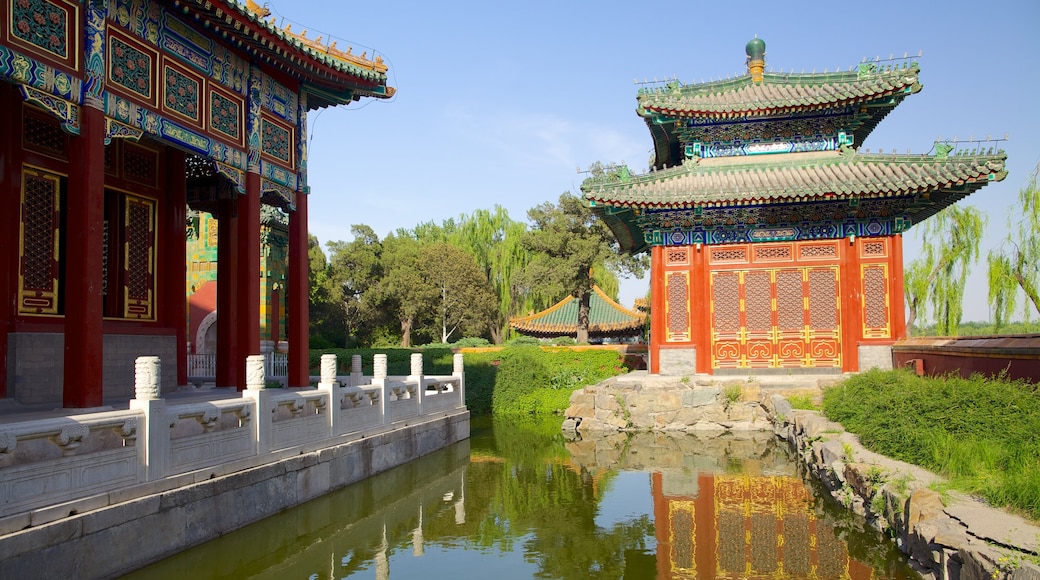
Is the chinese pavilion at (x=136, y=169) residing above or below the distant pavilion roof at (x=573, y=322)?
above

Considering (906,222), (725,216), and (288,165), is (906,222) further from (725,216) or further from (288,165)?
(288,165)

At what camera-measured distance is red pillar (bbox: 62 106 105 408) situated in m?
8.43

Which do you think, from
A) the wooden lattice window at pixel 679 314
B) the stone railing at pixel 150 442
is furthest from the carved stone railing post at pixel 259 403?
the wooden lattice window at pixel 679 314

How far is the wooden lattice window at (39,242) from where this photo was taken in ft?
32.6

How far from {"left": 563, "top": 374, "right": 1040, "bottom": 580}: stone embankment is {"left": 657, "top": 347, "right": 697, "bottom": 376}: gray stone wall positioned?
17.3 inches

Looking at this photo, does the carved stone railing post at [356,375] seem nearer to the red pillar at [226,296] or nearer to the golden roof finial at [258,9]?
the red pillar at [226,296]

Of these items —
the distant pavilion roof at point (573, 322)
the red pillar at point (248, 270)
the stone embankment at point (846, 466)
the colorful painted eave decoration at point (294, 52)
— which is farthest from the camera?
the distant pavilion roof at point (573, 322)

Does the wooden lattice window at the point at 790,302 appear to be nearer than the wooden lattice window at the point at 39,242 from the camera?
No

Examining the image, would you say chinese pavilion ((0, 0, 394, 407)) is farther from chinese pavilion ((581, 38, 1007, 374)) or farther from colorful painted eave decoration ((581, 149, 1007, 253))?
chinese pavilion ((581, 38, 1007, 374))

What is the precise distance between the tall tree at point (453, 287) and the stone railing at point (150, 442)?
94.3 feet

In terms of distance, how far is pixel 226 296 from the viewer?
14023 mm

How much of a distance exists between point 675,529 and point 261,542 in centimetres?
454

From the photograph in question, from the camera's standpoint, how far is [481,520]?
9.45 meters

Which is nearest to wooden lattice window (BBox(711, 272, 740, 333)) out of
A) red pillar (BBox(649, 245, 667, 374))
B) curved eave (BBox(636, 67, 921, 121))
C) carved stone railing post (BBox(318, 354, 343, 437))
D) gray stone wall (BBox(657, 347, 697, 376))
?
gray stone wall (BBox(657, 347, 697, 376))
